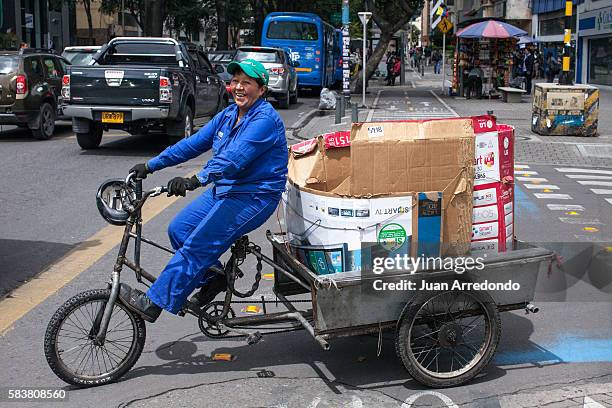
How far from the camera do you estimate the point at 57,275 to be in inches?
272

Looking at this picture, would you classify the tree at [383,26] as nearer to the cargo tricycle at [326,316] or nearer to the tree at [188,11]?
the tree at [188,11]

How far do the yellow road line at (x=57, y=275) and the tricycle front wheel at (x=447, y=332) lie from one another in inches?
105

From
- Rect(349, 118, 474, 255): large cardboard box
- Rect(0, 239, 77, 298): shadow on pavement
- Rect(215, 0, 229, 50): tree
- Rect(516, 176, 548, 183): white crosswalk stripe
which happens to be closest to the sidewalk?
Rect(516, 176, 548, 183): white crosswalk stripe

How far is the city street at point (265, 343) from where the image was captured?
4520 millimetres

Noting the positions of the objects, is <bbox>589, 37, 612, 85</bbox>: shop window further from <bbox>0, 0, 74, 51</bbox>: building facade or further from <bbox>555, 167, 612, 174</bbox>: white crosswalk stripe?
<bbox>0, 0, 74, 51</bbox>: building facade

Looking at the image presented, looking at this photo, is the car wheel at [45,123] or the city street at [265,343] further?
the car wheel at [45,123]

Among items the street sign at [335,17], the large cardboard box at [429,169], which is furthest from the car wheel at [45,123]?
the street sign at [335,17]

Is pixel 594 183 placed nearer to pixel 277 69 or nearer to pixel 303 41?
pixel 277 69

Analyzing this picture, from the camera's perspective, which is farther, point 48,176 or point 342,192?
point 48,176

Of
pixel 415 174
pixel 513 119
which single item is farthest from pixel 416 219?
pixel 513 119

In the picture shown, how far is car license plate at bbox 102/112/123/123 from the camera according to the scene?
13.7 metres

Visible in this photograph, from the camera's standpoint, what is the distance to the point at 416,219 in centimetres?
458

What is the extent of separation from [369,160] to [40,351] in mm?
2315

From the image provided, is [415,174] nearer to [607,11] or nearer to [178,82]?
[178,82]
